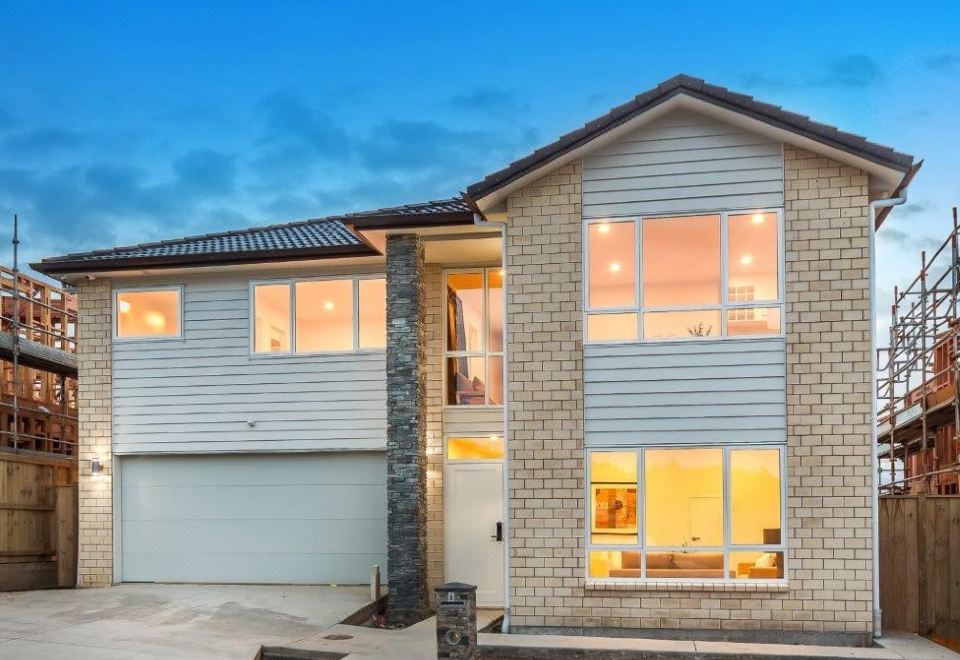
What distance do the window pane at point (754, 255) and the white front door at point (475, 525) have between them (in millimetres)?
4465

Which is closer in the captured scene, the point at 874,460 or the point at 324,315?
the point at 874,460

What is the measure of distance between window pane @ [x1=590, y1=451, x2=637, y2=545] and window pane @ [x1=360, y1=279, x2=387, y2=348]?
4227 millimetres

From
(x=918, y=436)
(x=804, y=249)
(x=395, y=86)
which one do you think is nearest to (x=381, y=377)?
(x=804, y=249)

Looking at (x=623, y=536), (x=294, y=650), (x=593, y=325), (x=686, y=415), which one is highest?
(x=593, y=325)

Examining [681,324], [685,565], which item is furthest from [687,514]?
[681,324]

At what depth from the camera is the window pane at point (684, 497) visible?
10.2 metres

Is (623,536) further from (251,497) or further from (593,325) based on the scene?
(251,497)

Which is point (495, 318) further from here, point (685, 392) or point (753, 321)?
point (753, 321)

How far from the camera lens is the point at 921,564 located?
35.2 ft

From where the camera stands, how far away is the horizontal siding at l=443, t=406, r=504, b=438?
12969 mm

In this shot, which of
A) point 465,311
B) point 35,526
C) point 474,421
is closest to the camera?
point 474,421

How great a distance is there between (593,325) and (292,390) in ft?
16.7

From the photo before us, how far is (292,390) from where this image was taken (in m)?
13.5

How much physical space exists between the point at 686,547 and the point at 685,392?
174 centimetres
